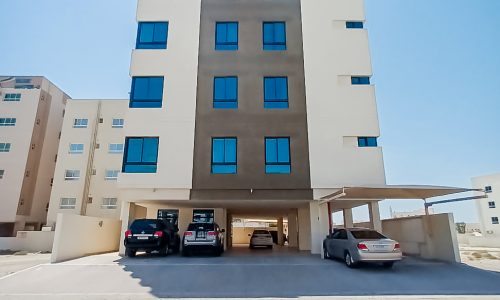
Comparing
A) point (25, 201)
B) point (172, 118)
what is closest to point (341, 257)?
point (172, 118)

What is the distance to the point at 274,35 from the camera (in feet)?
57.2

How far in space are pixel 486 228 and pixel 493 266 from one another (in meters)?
37.0

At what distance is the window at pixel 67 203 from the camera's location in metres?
29.5

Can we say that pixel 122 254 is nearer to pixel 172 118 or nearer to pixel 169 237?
pixel 169 237

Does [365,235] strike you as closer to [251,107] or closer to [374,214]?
[374,214]

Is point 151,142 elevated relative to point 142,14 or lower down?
lower down

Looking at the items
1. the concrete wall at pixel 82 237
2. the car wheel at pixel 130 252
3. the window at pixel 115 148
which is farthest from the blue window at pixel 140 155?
the window at pixel 115 148

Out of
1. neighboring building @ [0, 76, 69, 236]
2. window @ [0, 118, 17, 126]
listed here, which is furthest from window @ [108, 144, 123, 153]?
window @ [0, 118, 17, 126]

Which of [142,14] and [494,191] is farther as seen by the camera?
[494,191]

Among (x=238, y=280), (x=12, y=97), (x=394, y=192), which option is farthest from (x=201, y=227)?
(x=12, y=97)

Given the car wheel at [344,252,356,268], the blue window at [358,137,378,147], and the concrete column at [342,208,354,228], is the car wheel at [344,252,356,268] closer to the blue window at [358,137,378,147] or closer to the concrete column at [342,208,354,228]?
the blue window at [358,137,378,147]

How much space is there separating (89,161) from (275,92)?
→ 22.9 metres

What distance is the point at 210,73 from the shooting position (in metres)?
16.7

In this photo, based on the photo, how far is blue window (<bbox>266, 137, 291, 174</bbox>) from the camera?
50.3 ft
